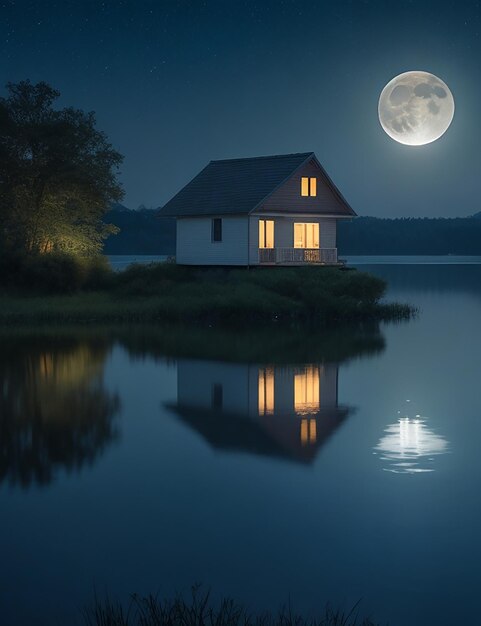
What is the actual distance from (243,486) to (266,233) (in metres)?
38.8

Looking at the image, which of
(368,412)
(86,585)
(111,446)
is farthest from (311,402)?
(86,585)

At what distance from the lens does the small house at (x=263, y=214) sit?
50.9 meters

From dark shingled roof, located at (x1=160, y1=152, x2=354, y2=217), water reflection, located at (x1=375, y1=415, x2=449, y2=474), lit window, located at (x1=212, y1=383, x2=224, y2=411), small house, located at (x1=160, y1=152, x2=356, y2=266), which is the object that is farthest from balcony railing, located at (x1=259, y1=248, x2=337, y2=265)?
water reflection, located at (x1=375, y1=415, x2=449, y2=474)

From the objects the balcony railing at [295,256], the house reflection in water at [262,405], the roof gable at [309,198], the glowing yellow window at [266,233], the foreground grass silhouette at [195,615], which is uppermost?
the roof gable at [309,198]

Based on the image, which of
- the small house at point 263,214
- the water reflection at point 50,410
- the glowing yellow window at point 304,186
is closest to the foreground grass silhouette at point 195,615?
the water reflection at point 50,410

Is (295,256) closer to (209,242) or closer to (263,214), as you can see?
(263,214)

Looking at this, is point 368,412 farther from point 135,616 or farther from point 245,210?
point 245,210

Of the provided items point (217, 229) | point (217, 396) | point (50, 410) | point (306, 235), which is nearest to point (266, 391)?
point (217, 396)

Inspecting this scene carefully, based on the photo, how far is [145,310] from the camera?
4203cm

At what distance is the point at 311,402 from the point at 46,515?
10157 millimetres

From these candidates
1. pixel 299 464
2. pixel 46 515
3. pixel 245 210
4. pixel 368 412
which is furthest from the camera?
pixel 245 210

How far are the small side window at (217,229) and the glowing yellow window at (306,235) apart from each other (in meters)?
4.31

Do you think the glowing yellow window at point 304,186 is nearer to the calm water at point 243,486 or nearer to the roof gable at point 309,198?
the roof gable at point 309,198

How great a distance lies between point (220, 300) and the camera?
141 feet
